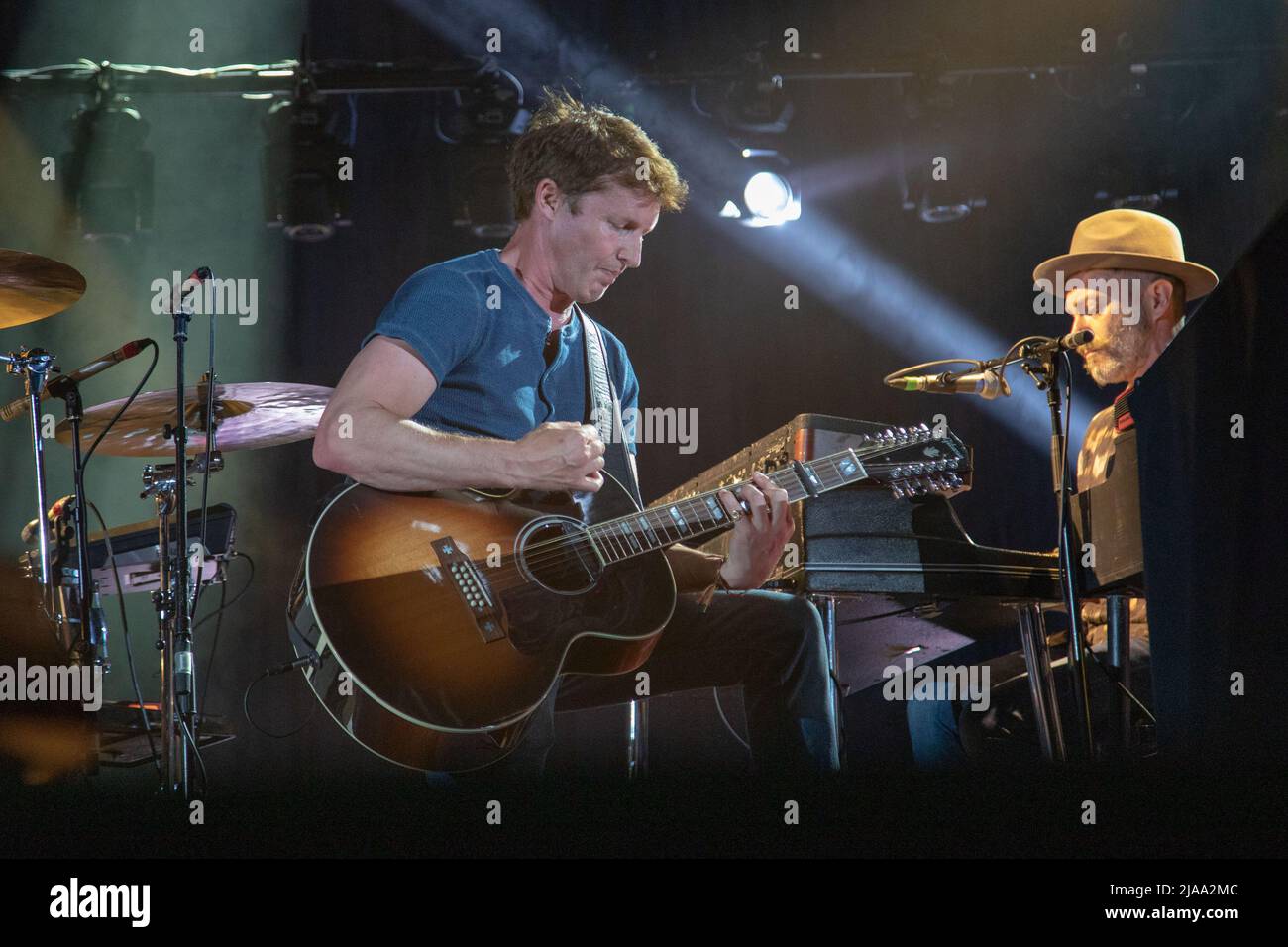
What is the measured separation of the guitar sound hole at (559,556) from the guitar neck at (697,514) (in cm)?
4

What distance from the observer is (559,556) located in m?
2.97

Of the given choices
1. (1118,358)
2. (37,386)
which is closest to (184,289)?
(37,386)

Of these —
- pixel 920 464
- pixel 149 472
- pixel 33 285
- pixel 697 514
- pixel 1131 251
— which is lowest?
pixel 697 514

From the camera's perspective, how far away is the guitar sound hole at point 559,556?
2.92 metres

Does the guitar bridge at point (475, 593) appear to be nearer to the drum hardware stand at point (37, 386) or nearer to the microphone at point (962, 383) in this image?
the microphone at point (962, 383)

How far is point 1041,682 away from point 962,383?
2.91 ft

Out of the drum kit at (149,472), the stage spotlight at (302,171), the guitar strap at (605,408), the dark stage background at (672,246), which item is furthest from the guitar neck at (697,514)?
the stage spotlight at (302,171)

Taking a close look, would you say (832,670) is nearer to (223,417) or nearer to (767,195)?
(223,417)

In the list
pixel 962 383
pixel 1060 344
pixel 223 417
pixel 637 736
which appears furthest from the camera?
pixel 223 417

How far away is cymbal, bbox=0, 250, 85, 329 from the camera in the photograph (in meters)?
3.60

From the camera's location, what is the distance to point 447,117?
516 centimetres

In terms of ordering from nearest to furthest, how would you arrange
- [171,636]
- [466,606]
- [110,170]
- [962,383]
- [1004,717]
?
[466,606]
[962,383]
[171,636]
[1004,717]
[110,170]

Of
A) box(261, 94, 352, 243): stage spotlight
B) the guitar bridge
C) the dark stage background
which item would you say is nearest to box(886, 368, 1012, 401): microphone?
the guitar bridge
